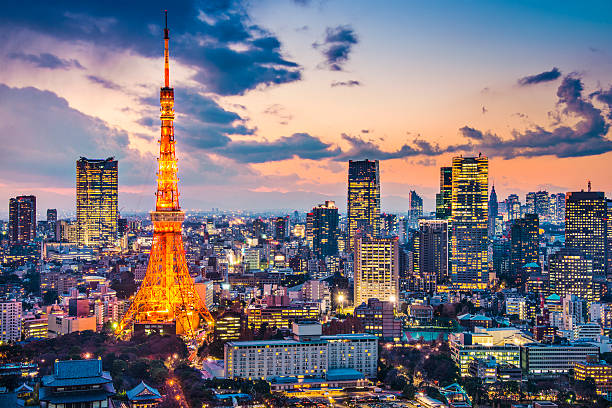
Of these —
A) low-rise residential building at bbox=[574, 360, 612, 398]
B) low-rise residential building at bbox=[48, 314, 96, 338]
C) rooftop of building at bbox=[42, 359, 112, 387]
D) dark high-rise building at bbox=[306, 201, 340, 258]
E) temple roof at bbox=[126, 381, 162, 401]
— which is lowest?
low-rise residential building at bbox=[574, 360, 612, 398]

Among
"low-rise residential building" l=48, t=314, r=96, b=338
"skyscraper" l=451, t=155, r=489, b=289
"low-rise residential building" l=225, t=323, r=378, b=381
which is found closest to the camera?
"low-rise residential building" l=225, t=323, r=378, b=381

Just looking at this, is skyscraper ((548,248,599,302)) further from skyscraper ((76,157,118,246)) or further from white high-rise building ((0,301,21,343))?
skyscraper ((76,157,118,246))

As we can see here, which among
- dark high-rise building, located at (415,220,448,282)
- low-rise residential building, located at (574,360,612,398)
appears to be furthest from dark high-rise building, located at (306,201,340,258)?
low-rise residential building, located at (574,360,612,398)

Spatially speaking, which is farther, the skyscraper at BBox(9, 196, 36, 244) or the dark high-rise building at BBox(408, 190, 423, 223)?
the dark high-rise building at BBox(408, 190, 423, 223)

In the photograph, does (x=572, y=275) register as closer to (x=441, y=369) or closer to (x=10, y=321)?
(x=441, y=369)

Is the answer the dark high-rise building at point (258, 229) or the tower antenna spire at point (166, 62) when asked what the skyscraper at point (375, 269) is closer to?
the tower antenna spire at point (166, 62)

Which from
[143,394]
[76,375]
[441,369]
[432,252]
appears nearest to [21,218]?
[432,252]

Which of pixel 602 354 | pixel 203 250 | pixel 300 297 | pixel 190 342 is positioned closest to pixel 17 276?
pixel 203 250

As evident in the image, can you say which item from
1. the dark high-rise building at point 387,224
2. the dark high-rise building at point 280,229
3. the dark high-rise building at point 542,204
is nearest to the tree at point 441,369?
the dark high-rise building at point 387,224
